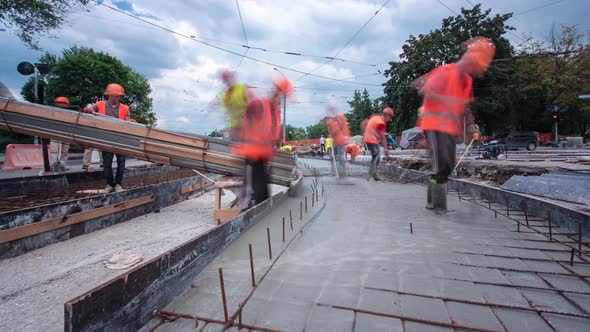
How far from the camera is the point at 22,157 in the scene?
32.3ft

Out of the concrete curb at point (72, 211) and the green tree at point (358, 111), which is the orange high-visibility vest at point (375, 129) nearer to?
the concrete curb at point (72, 211)

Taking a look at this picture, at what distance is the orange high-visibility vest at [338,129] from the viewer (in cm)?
756

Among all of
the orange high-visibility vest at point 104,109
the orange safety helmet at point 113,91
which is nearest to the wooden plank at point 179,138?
the orange high-visibility vest at point 104,109

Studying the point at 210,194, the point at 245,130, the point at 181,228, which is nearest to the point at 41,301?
the point at 181,228

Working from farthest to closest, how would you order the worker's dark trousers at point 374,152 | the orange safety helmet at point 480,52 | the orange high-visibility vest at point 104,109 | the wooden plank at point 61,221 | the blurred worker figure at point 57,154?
the blurred worker figure at point 57,154, the worker's dark trousers at point 374,152, the orange high-visibility vest at point 104,109, the orange safety helmet at point 480,52, the wooden plank at point 61,221

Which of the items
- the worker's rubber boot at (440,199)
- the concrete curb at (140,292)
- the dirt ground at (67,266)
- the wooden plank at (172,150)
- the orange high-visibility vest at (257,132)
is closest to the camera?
the concrete curb at (140,292)

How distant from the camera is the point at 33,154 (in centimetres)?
1017

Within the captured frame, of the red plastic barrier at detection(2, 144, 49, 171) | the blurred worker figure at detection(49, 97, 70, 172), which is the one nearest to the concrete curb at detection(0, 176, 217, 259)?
the blurred worker figure at detection(49, 97, 70, 172)

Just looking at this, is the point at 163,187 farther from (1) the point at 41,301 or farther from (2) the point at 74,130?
(1) the point at 41,301

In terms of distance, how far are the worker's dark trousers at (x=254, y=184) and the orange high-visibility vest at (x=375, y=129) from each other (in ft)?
12.5

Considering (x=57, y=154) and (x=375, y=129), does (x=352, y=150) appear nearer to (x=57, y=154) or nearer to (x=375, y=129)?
(x=375, y=129)

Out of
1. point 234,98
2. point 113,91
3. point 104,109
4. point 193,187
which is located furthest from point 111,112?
point 234,98

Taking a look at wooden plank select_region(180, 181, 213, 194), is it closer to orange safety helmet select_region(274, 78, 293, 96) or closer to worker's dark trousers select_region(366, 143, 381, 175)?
orange safety helmet select_region(274, 78, 293, 96)

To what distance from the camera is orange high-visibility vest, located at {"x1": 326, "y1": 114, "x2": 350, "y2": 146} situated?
756 centimetres
